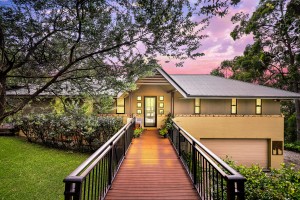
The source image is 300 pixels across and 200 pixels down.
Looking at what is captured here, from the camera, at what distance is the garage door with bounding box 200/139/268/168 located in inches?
610

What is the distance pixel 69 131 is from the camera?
13453 mm

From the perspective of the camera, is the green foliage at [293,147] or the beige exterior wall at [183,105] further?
the green foliage at [293,147]

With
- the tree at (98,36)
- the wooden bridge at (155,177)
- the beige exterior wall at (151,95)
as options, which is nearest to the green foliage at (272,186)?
the wooden bridge at (155,177)

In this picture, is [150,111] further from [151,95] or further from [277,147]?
[277,147]

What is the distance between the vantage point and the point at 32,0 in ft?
18.9

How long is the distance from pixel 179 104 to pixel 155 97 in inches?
82.2

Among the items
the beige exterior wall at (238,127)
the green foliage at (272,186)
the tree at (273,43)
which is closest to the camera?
the green foliage at (272,186)

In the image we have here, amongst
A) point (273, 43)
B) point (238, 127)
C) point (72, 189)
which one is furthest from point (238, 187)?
point (273, 43)

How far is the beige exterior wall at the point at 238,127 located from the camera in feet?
48.9

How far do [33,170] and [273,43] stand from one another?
1045 inches

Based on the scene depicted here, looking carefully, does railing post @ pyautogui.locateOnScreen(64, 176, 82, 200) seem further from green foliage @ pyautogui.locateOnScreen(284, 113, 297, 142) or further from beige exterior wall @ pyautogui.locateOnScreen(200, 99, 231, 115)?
green foliage @ pyautogui.locateOnScreen(284, 113, 297, 142)

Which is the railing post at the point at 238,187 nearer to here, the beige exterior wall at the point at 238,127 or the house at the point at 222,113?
the house at the point at 222,113

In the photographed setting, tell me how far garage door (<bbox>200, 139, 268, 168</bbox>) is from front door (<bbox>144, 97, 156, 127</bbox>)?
4506mm

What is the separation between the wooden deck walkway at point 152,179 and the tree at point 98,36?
9.36 ft
